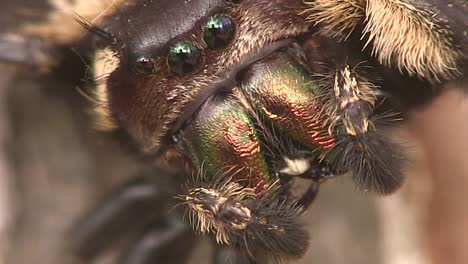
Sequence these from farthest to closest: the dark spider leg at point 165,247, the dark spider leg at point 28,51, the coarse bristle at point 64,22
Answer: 1. the dark spider leg at point 165,247
2. the dark spider leg at point 28,51
3. the coarse bristle at point 64,22

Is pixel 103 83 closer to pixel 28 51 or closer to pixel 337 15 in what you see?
pixel 28 51

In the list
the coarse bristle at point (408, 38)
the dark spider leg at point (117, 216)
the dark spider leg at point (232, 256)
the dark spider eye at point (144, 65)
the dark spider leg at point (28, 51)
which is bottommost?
the dark spider leg at point (232, 256)

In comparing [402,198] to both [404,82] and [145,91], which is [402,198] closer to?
[404,82]

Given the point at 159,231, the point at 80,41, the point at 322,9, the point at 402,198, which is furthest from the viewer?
the point at 402,198

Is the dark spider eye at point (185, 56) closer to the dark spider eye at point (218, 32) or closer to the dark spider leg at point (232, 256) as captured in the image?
the dark spider eye at point (218, 32)

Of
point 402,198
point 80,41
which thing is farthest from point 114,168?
point 402,198

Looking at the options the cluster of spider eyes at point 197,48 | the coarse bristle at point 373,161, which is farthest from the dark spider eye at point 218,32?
the coarse bristle at point 373,161

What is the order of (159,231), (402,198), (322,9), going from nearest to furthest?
(322,9)
(159,231)
(402,198)

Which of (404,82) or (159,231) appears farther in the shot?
(159,231)
